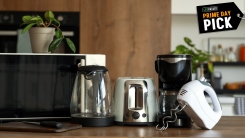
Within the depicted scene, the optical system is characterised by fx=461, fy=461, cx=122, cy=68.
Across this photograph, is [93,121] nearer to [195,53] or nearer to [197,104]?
[197,104]

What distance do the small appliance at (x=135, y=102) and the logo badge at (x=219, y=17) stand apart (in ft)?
6.30

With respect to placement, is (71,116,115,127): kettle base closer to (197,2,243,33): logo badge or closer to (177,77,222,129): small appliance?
(177,77,222,129): small appliance

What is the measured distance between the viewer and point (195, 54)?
13.4 feet

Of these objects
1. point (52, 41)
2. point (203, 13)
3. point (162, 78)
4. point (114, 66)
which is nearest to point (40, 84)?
point (52, 41)

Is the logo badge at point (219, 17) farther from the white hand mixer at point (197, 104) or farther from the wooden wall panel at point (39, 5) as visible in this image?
the white hand mixer at point (197, 104)

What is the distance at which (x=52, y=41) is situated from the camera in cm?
187

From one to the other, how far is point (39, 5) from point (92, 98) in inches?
78.7

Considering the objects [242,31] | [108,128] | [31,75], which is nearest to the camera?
[108,128]

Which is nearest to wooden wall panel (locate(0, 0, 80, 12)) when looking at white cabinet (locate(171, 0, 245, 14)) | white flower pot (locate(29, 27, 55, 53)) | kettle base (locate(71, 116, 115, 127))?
white cabinet (locate(171, 0, 245, 14))

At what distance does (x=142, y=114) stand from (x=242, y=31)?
3.09 metres

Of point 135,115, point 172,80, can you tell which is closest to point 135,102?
point 135,115

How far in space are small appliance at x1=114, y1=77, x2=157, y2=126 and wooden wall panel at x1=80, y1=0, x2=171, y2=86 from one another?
6.07 ft

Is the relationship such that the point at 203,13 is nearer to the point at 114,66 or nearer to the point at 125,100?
the point at 114,66

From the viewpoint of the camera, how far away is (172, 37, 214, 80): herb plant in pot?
403 centimetres
